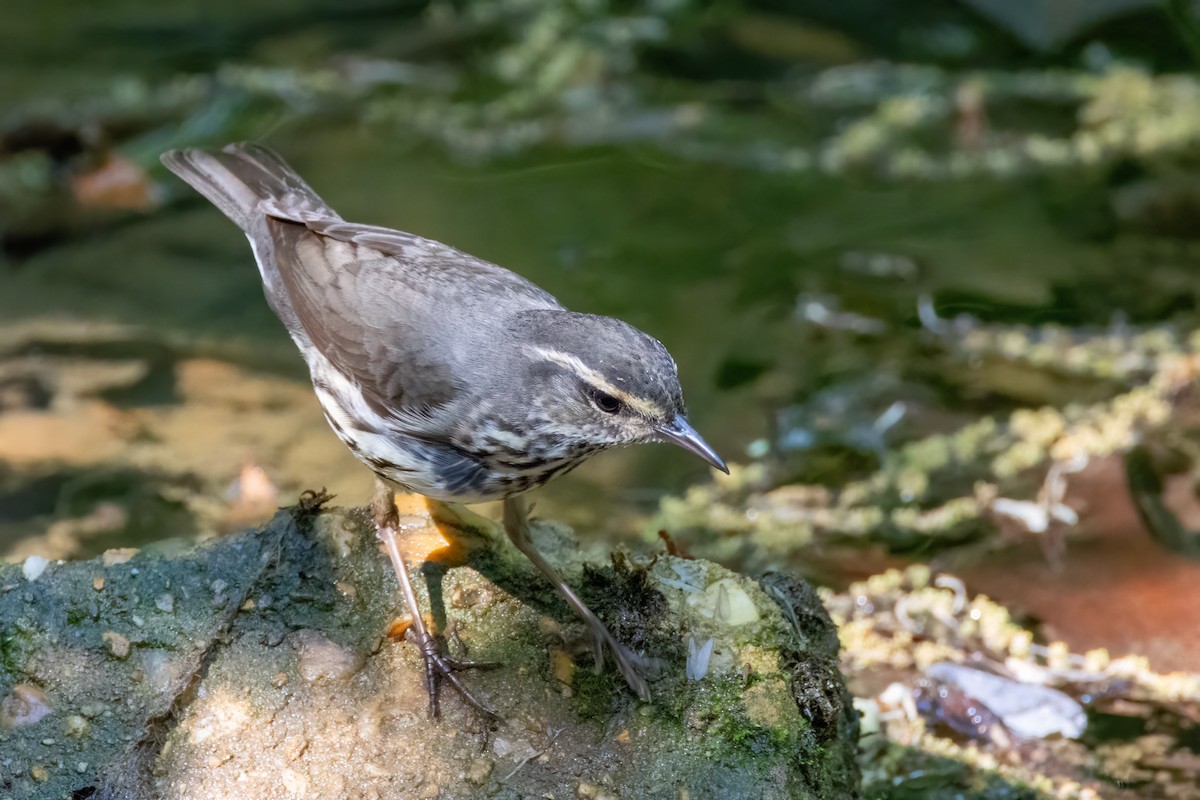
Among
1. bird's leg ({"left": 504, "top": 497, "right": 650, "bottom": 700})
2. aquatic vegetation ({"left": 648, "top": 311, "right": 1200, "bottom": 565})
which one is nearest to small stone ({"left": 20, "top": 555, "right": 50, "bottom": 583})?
bird's leg ({"left": 504, "top": 497, "right": 650, "bottom": 700})

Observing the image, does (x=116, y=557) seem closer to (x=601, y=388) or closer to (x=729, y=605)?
(x=601, y=388)

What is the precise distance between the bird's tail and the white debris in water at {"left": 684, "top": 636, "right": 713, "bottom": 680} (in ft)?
7.78

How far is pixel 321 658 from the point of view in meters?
4.02

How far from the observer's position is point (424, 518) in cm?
461

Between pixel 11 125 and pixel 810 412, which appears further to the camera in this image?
pixel 11 125

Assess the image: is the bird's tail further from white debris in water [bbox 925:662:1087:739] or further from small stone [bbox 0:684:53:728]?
white debris in water [bbox 925:662:1087:739]

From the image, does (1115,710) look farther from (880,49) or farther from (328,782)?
(880,49)

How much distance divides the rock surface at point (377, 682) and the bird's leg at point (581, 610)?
0.16 feet

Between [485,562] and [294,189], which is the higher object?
[294,189]

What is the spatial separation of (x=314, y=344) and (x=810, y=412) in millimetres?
3307

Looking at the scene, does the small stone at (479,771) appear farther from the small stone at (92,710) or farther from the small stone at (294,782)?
the small stone at (92,710)

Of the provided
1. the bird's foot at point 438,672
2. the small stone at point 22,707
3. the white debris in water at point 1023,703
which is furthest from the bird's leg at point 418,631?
the white debris in water at point 1023,703

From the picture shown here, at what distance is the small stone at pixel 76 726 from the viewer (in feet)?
12.4

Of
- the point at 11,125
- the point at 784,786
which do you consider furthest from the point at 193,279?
the point at 784,786
